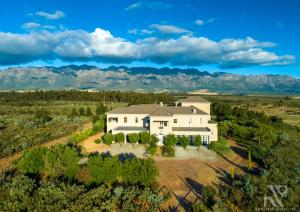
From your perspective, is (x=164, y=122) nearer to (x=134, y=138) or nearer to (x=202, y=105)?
(x=134, y=138)

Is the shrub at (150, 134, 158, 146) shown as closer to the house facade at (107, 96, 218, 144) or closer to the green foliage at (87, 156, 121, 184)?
the house facade at (107, 96, 218, 144)

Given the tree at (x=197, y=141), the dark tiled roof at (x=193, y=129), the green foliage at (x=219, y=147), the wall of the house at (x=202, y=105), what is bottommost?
the green foliage at (x=219, y=147)

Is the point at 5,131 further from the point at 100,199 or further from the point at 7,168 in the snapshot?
the point at 100,199

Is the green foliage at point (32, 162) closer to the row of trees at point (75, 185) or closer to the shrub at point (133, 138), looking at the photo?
the row of trees at point (75, 185)

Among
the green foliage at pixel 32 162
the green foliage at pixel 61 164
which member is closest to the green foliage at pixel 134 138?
the green foliage at pixel 61 164

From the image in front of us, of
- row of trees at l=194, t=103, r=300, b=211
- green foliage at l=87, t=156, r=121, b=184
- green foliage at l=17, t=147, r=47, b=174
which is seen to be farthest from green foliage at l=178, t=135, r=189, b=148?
green foliage at l=17, t=147, r=47, b=174
